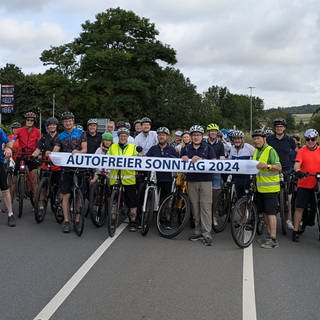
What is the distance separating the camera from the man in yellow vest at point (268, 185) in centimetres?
755

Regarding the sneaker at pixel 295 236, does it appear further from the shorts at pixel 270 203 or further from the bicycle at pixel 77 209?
the bicycle at pixel 77 209

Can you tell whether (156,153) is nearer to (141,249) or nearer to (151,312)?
(141,249)

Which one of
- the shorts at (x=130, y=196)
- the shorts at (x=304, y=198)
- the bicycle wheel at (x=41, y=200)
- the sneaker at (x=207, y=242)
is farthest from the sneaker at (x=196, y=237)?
the bicycle wheel at (x=41, y=200)

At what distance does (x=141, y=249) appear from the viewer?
23.5ft

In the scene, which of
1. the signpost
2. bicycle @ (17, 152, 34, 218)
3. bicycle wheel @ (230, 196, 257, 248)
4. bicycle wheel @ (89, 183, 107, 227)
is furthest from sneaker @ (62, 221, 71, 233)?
the signpost

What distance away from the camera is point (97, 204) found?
28.7ft

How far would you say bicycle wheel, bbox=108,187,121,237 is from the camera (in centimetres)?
783

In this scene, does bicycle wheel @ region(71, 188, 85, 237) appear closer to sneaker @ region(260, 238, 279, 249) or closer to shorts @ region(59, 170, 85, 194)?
shorts @ region(59, 170, 85, 194)

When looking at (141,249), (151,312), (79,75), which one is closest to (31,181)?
(141,249)

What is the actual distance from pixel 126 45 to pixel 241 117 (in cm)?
8295

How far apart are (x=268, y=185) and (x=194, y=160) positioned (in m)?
1.25

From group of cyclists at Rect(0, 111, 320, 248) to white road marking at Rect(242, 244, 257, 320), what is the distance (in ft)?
3.07

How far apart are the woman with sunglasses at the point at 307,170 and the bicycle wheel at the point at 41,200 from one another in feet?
14.7

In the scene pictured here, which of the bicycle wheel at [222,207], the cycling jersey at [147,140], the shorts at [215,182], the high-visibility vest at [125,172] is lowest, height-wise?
the bicycle wheel at [222,207]
